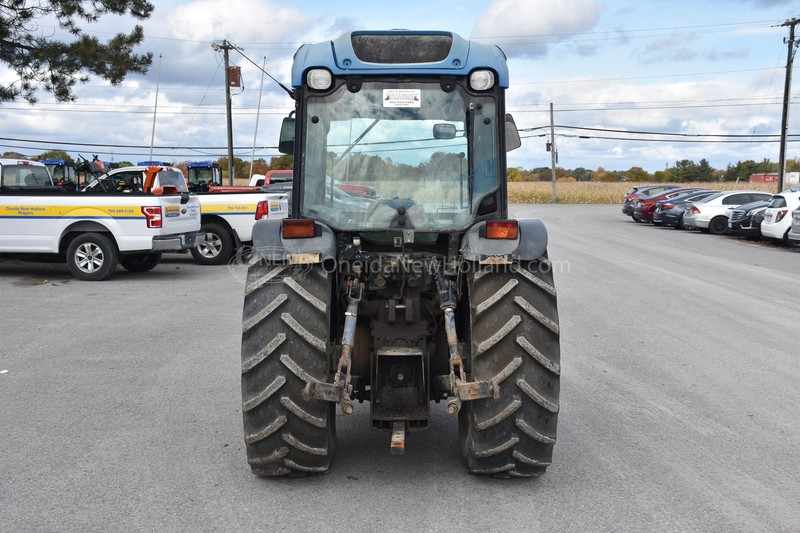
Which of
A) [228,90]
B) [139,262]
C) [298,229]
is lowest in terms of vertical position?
[139,262]

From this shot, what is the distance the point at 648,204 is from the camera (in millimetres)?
34312

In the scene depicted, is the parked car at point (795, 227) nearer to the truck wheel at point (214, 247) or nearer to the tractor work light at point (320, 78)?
the truck wheel at point (214, 247)

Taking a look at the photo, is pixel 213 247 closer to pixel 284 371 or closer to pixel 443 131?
pixel 443 131

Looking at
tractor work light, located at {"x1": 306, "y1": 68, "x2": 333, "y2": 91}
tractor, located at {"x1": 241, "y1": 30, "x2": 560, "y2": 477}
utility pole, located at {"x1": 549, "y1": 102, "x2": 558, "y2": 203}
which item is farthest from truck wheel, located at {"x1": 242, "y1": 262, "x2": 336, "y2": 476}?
utility pole, located at {"x1": 549, "y1": 102, "x2": 558, "y2": 203}

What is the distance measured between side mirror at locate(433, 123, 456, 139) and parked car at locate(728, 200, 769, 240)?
2196 centimetres

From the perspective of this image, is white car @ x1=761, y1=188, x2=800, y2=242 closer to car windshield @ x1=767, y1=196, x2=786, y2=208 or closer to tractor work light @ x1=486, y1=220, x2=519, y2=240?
car windshield @ x1=767, y1=196, x2=786, y2=208

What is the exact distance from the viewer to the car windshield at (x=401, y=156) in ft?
15.7

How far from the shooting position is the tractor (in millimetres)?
4461

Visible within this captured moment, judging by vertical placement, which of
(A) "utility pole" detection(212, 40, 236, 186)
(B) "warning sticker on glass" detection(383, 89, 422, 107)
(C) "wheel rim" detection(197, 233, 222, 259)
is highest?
(A) "utility pole" detection(212, 40, 236, 186)

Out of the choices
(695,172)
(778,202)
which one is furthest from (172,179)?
(695,172)

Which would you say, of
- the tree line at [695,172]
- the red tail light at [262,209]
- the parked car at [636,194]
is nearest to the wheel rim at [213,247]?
the red tail light at [262,209]

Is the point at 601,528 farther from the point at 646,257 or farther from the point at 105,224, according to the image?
the point at 646,257

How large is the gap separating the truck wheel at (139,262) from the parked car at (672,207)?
22.0 metres

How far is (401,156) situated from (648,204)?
31.5 meters
